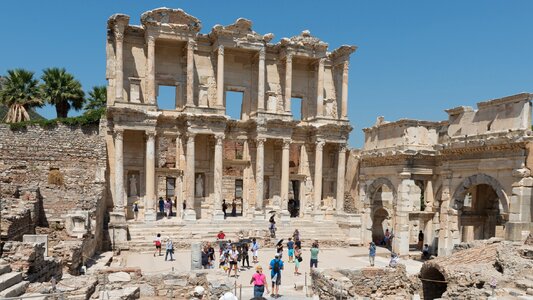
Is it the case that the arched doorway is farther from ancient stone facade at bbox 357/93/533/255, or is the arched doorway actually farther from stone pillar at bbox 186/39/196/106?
stone pillar at bbox 186/39/196/106

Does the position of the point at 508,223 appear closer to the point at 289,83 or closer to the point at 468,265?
the point at 468,265

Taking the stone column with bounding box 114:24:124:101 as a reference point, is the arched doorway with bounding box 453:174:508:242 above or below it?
below

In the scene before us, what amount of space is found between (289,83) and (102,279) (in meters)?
20.7

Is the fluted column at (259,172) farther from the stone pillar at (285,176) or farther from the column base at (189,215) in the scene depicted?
the column base at (189,215)

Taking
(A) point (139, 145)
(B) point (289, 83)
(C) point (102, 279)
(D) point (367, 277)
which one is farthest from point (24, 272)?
(B) point (289, 83)

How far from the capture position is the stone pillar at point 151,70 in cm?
2725

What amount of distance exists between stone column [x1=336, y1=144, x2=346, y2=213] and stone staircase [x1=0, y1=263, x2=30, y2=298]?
2269 cm

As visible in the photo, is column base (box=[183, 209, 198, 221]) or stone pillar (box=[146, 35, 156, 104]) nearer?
column base (box=[183, 209, 198, 221])

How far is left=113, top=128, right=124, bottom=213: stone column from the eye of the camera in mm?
26219

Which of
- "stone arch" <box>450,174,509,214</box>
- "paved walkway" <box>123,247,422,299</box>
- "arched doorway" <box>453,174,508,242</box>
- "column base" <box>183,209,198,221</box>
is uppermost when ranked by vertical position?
"stone arch" <box>450,174,509,214</box>

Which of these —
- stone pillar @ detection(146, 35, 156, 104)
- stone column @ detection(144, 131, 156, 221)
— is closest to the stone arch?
stone column @ detection(144, 131, 156, 221)

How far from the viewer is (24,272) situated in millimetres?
12469

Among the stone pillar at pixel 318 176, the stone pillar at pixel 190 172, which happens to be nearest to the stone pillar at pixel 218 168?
the stone pillar at pixel 190 172

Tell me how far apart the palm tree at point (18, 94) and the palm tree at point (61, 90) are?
0.88m
